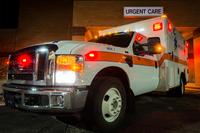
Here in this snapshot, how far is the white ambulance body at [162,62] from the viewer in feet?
18.7

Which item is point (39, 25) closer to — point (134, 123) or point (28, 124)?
point (28, 124)

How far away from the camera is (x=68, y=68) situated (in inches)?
152

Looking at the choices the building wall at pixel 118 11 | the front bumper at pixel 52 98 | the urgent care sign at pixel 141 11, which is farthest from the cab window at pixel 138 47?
the urgent care sign at pixel 141 11

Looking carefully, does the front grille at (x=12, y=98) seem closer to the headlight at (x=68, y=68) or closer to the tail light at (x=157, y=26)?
the headlight at (x=68, y=68)

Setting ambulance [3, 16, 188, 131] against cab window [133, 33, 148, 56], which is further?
cab window [133, 33, 148, 56]

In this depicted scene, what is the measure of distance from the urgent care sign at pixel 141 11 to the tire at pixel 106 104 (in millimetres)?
14867

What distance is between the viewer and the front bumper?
12.2ft

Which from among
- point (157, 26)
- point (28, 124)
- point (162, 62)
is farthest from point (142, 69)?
point (28, 124)

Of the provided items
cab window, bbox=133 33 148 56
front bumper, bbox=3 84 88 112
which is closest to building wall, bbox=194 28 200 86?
cab window, bbox=133 33 148 56

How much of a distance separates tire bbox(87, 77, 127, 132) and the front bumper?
0.20m

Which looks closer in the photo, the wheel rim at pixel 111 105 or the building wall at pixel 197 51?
the wheel rim at pixel 111 105

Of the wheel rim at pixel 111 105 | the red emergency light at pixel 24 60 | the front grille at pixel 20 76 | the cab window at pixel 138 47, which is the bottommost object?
the wheel rim at pixel 111 105

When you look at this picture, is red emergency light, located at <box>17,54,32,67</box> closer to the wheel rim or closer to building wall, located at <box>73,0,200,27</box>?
the wheel rim

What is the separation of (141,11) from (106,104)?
51.2ft
